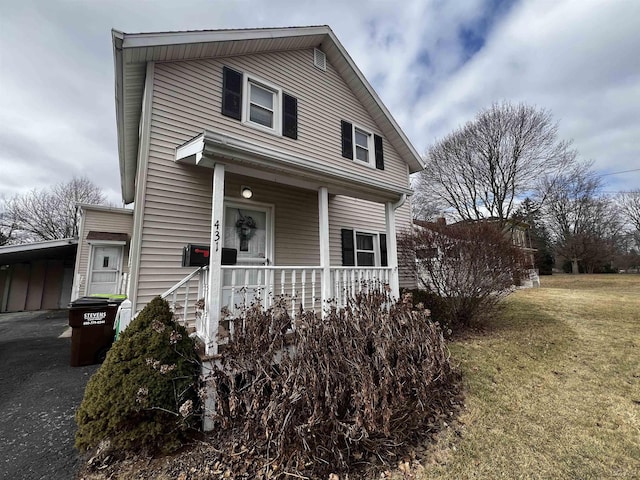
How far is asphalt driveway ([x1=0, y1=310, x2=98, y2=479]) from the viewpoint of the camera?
240 cm

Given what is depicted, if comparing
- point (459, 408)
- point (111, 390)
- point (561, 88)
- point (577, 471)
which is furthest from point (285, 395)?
point (561, 88)

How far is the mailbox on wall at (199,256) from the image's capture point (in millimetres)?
4117

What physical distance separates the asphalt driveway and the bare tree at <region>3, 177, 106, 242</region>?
76.9 feet

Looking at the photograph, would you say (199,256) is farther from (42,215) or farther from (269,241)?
(42,215)

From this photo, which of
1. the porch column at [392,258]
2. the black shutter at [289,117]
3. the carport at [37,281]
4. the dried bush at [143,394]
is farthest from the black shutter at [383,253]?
the carport at [37,281]

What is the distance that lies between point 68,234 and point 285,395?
30.4 meters

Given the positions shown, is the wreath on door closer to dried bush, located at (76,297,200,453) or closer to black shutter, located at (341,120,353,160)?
dried bush, located at (76,297,200,453)

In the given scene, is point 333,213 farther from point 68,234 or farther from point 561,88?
point 68,234

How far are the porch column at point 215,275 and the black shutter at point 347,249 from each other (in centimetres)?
418

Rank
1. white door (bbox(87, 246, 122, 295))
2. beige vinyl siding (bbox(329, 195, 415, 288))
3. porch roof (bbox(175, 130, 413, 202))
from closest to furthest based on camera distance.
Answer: porch roof (bbox(175, 130, 413, 202))
beige vinyl siding (bbox(329, 195, 415, 288))
white door (bbox(87, 246, 122, 295))

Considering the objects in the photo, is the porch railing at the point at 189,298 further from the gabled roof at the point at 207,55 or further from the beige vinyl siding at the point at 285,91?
the gabled roof at the point at 207,55

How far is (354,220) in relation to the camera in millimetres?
7582

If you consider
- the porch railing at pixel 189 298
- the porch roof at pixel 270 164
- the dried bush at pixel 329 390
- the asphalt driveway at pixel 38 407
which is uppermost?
the porch roof at pixel 270 164

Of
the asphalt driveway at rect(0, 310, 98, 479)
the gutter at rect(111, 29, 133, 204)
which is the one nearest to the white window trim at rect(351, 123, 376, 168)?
the gutter at rect(111, 29, 133, 204)
